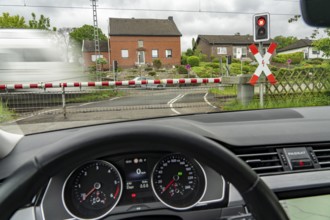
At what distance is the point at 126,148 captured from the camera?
1026mm

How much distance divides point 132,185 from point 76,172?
34cm

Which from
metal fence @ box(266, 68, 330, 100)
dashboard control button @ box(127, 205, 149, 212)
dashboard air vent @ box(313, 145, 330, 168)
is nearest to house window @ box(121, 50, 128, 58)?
metal fence @ box(266, 68, 330, 100)

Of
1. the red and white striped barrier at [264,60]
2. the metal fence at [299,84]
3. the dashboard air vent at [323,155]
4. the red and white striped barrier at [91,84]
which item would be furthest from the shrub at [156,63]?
the dashboard air vent at [323,155]

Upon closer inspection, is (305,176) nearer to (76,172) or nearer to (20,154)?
(76,172)

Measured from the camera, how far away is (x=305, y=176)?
2072 millimetres

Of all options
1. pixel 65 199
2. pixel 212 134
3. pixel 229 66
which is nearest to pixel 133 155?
pixel 65 199

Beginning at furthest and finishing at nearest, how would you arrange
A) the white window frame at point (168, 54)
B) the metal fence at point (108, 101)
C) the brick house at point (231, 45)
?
the white window frame at point (168, 54), the brick house at point (231, 45), the metal fence at point (108, 101)

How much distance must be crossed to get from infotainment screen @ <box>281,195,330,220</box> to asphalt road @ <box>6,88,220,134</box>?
1195mm

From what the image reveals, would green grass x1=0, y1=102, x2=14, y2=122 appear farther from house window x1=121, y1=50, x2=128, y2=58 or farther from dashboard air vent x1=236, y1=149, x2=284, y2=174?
house window x1=121, y1=50, x2=128, y2=58

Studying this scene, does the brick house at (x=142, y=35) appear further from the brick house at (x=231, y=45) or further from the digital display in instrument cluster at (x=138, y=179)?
the digital display in instrument cluster at (x=138, y=179)

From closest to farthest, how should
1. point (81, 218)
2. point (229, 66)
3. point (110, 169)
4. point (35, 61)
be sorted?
1. point (81, 218)
2. point (110, 169)
3. point (35, 61)
4. point (229, 66)

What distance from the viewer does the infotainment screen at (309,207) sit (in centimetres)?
198

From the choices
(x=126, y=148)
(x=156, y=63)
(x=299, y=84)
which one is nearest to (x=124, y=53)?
(x=156, y=63)

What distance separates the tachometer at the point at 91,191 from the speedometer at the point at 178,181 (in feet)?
0.80
